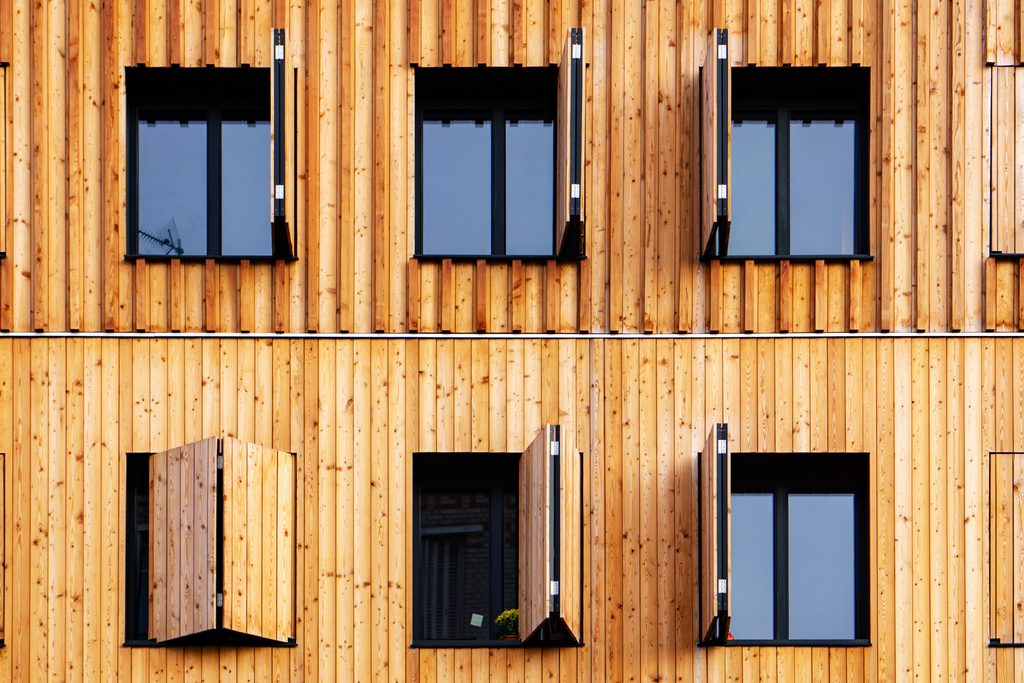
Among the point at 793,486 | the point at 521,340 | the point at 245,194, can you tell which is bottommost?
the point at 793,486

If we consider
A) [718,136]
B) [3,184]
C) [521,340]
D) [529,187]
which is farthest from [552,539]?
[3,184]

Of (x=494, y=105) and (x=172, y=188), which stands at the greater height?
(x=494, y=105)

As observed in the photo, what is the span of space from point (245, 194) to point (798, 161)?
518 centimetres

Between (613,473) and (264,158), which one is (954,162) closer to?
(613,473)

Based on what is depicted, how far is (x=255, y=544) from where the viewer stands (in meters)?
9.98

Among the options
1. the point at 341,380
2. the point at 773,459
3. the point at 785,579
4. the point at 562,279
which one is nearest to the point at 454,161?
the point at 562,279

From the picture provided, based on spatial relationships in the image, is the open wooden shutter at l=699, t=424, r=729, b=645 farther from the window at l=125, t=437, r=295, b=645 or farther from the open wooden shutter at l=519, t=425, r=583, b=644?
the window at l=125, t=437, r=295, b=645

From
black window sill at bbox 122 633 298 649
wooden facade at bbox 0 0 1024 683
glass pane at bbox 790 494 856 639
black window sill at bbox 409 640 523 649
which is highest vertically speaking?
wooden facade at bbox 0 0 1024 683

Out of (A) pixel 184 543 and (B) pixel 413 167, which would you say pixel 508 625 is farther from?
(B) pixel 413 167

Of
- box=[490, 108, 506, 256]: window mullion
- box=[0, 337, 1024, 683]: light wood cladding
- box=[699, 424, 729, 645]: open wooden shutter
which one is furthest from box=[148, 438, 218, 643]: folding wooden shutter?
box=[699, 424, 729, 645]: open wooden shutter

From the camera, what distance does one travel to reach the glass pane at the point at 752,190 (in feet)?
35.8

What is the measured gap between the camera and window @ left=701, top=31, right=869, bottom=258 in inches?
430

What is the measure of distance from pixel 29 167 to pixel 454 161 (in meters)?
3.86

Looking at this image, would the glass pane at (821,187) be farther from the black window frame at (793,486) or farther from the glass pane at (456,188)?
the glass pane at (456,188)
